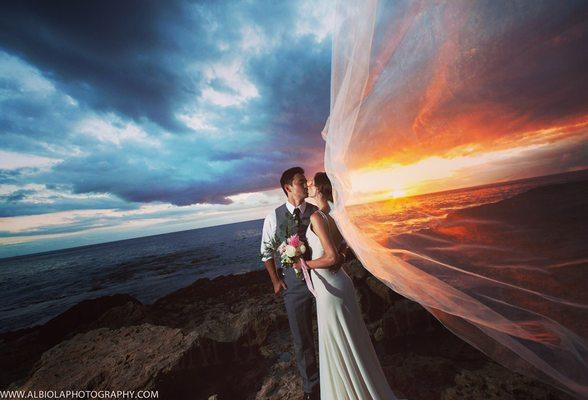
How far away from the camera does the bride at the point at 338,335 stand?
7.95 feet

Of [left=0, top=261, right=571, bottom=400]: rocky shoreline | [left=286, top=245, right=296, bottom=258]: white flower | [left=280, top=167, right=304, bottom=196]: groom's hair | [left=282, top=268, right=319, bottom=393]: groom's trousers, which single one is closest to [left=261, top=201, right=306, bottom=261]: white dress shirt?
[left=280, top=167, right=304, bottom=196]: groom's hair

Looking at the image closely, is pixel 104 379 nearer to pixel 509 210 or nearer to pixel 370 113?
pixel 370 113

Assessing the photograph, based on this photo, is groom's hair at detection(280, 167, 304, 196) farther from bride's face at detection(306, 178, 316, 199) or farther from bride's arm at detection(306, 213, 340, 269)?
bride's arm at detection(306, 213, 340, 269)

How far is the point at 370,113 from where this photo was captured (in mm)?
2195

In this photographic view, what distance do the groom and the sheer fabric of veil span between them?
70cm

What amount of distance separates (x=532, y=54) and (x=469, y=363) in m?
3.54

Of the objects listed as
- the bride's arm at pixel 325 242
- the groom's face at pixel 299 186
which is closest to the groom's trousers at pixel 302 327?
the bride's arm at pixel 325 242

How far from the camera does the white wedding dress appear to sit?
2.42 meters

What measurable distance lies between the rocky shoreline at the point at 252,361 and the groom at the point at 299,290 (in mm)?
496

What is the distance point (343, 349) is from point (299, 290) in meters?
0.90

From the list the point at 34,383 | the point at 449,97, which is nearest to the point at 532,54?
the point at 449,97

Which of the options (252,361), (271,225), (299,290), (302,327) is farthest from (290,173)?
(252,361)

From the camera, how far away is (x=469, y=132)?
6.61 ft

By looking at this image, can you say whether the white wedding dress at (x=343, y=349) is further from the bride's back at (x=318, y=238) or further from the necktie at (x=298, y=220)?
the necktie at (x=298, y=220)
